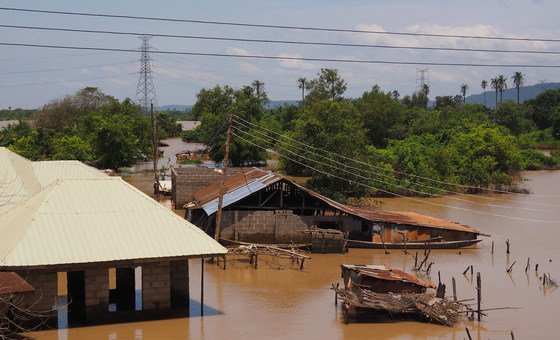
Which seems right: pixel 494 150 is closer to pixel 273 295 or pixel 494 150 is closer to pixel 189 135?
pixel 273 295

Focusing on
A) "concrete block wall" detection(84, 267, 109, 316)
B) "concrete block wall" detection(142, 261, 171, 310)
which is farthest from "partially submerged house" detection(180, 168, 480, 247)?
"concrete block wall" detection(84, 267, 109, 316)

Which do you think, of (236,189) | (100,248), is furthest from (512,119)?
(100,248)

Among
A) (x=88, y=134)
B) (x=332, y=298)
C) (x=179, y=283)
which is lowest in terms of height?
(x=332, y=298)

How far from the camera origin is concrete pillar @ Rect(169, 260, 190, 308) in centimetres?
1838

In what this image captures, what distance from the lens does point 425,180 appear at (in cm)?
4250

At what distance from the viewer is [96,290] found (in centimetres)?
1731

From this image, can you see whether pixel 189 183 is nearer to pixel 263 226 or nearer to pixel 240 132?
pixel 263 226

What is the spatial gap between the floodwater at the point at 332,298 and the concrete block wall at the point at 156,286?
0.49m

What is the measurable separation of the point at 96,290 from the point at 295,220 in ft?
37.0

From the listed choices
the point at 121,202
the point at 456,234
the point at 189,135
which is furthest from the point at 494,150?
the point at 189,135

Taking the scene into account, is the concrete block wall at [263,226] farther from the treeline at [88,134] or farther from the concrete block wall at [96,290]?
the treeline at [88,134]

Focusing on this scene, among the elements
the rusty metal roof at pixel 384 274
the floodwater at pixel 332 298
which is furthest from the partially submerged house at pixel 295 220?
the rusty metal roof at pixel 384 274

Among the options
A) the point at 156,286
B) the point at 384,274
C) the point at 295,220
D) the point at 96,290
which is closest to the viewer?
the point at 96,290

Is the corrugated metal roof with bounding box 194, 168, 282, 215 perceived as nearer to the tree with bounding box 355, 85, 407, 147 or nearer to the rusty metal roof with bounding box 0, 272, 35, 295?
the rusty metal roof with bounding box 0, 272, 35, 295
